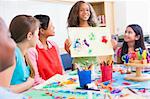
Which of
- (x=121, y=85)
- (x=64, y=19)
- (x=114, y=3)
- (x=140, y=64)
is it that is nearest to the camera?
(x=121, y=85)

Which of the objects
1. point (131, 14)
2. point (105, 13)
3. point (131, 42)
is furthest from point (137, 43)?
point (131, 14)

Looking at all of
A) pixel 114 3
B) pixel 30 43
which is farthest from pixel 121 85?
pixel 114 3

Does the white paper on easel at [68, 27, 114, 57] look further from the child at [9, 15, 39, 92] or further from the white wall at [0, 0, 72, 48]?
the white wall at [0, 0, 72, 48]

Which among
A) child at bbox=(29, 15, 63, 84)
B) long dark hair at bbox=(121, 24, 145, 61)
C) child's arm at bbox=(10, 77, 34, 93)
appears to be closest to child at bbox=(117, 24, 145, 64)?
long dark hair at bbox=(121, 24, 145, 61)

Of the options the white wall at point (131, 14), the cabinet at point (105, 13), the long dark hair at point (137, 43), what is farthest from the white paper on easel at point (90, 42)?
the white wall at point (131, 14)

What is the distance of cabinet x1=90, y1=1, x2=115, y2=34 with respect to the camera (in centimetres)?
392

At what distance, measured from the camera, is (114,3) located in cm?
405

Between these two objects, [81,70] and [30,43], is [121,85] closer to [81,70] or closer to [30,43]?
[81,70]

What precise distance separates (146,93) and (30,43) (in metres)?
0.82

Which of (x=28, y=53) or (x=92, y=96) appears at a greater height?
(x=28, y=53)

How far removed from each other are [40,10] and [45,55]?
48.4 inches

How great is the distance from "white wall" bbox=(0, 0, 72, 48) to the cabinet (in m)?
0.69

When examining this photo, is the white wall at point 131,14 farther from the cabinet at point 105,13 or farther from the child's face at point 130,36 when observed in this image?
the child's face at point 130,36

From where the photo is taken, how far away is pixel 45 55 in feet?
6.40
